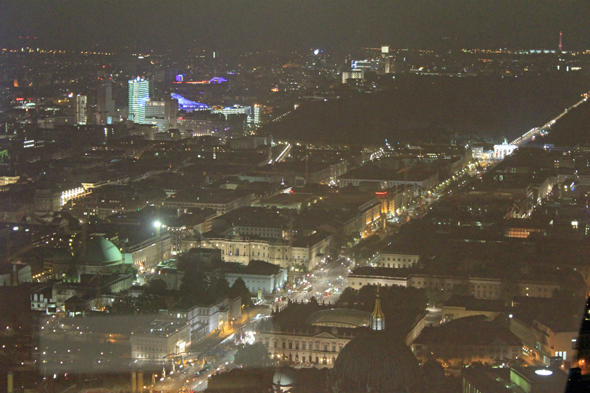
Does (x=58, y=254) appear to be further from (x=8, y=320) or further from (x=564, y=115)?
(x=564, y=115)

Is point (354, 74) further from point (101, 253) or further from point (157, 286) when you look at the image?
point (157, 286)

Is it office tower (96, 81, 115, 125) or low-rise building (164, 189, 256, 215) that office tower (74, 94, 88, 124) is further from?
low-rise building (164, 189, 256, 215)

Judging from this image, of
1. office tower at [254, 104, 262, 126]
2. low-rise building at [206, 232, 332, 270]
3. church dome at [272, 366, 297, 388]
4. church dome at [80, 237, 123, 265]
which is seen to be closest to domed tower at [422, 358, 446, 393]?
church dome at [272, 366, 297, 388]

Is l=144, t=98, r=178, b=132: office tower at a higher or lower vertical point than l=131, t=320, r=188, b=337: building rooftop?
higher

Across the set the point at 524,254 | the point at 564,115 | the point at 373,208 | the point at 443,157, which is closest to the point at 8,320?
the point at 524,254

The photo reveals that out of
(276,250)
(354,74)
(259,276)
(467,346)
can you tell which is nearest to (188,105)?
(354,74)

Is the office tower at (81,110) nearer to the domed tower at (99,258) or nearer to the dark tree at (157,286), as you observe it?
the domed tower at (99,258)
